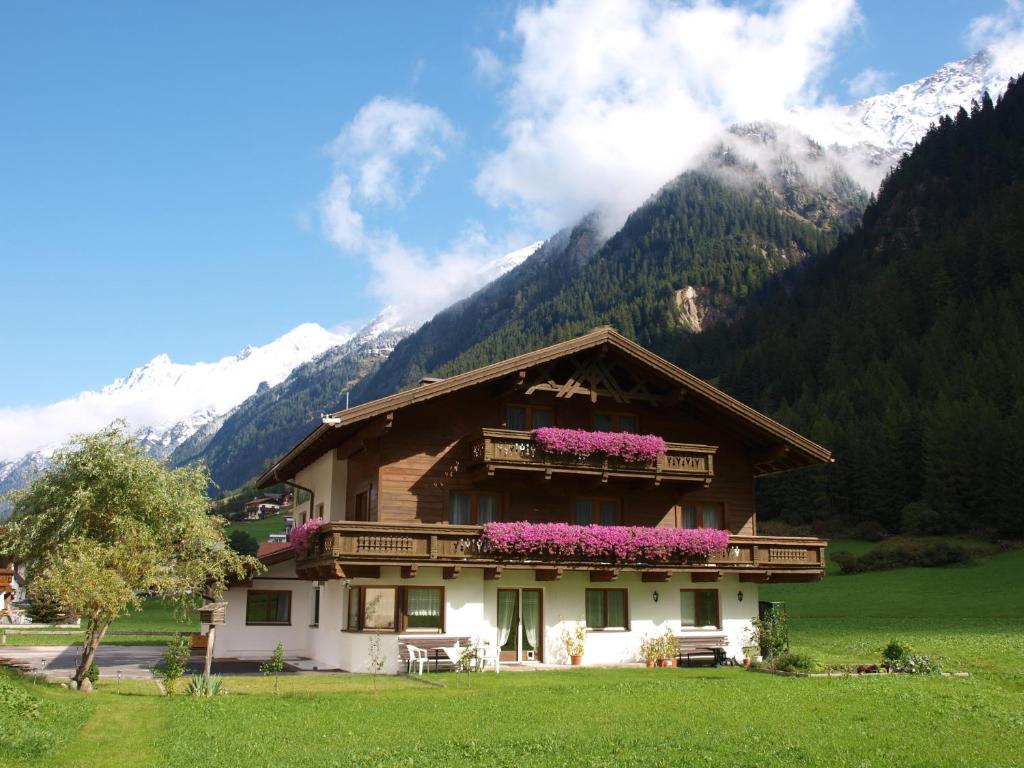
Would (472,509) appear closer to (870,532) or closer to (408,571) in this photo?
(408,571)

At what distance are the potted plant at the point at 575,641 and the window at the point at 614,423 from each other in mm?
6269

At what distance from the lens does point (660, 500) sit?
3064 cm

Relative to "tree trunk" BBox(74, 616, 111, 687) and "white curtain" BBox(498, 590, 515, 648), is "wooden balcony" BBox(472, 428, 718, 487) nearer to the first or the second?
"white curtain" BBox(498, 590, 515, 648)

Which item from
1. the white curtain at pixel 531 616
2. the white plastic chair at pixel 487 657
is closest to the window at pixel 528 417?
the white curtain at pixel 531 616

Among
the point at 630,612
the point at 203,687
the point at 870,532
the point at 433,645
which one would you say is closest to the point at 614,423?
the point at 630,612

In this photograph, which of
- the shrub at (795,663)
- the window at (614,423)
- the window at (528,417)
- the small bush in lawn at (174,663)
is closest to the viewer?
the small bush in lawn at (174,663)

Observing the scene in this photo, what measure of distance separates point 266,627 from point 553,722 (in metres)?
19.0

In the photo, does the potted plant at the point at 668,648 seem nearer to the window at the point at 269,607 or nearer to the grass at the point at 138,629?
the window at the point at 269,607

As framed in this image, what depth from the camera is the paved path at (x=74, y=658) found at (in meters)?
23.9

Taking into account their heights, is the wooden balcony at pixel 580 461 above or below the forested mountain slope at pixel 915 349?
below

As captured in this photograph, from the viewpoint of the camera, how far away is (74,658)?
2877 centimetres

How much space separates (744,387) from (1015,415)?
57966mm

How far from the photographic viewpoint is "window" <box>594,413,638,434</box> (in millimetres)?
30469

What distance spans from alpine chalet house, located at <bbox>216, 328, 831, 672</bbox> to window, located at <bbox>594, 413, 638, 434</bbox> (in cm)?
7
